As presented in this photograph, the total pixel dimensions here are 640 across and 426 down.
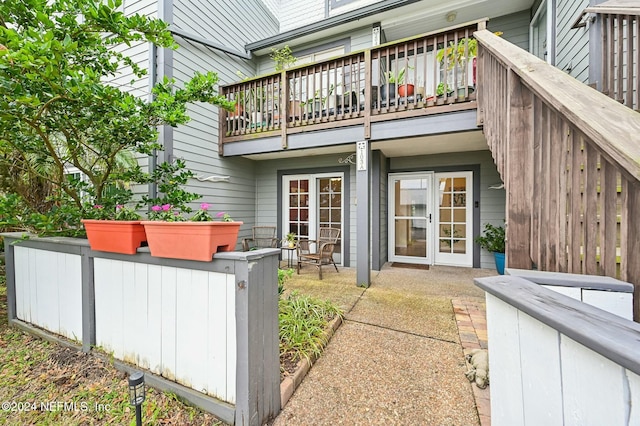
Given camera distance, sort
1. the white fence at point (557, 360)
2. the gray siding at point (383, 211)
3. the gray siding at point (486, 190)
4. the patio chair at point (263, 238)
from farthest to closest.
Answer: the patio chair at point (263, 238)
the gray siding at point (383, 211)
the gray siding at point (486, 190)
the white fence at point (557, 360)

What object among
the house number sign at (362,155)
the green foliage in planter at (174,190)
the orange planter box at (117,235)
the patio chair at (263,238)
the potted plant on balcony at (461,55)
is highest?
the potted plant on balcony at (461,55)

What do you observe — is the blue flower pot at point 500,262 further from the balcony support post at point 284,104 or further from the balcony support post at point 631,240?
the balcony support post at point 284,104

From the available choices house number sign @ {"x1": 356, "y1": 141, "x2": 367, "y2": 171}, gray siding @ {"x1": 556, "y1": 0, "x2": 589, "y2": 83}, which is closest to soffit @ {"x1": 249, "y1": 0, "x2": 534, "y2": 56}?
gray siding @ {"x1": 556, "y1": 0, "x2": 589, "y2": 83}

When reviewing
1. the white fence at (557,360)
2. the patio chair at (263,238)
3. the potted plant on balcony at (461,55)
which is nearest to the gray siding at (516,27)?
the potted plant on balcony at (461,55)

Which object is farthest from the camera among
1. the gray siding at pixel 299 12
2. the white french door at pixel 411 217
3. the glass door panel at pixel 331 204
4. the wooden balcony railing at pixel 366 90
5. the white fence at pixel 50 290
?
Result: the gray siding at pixel 299 12

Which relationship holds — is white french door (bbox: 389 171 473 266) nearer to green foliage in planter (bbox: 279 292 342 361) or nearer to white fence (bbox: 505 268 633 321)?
green foliage in planter (bbox: 279 292 342 361)

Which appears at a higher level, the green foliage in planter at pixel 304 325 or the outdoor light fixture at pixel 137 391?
the outdoor light fixture at pixel 137 391

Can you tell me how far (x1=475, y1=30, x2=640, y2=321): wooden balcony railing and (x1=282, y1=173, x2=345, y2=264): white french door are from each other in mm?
4021

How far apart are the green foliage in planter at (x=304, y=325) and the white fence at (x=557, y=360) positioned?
4.31ft

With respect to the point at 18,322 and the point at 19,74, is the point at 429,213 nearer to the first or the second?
the point at 19,74

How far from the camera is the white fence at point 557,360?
55 centimetres

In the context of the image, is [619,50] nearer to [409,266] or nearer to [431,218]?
[431,218]

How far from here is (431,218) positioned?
5375 millimetres

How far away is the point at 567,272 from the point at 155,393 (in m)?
2.43
